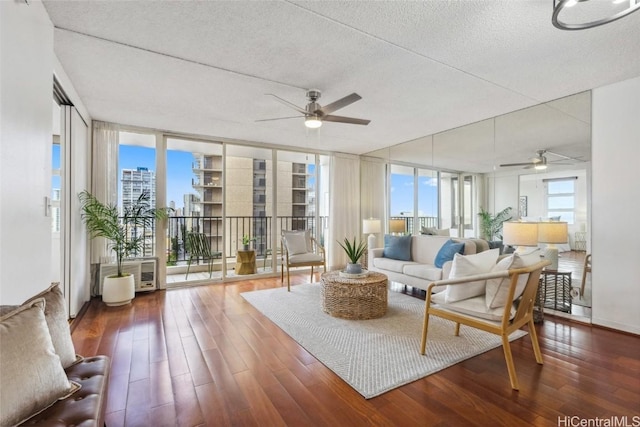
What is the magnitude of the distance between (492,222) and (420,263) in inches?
44.9

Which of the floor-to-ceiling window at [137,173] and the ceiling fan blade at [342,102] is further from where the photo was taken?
the floor-to-ceiling window at [137,173]

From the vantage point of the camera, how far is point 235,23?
208 cm

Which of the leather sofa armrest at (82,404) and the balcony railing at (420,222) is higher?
the balcony railing at (420,222)

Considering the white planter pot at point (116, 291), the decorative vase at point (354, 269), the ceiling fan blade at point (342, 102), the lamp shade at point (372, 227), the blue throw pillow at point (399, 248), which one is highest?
the ceiling fan blade at point (342, 102)

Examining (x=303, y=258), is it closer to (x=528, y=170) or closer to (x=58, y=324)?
(x=528, y=170)

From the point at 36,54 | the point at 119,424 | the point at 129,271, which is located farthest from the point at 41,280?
the point at 129,271

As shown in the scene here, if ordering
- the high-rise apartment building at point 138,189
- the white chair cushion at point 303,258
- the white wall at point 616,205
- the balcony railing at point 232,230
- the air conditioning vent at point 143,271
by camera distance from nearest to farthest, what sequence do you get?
the white wall at point 616,205 → the air conditioning vent at point 143,271 → the high-rise apartment building at point 138,189 → the white chair cushion at point 303,258 → the balcony railing at point 232,230

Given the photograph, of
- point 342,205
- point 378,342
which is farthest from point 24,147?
point 342,205

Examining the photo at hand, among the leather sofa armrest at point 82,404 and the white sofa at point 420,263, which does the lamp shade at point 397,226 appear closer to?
the white sofa at point 420,263

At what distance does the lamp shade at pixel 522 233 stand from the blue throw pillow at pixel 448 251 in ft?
1.88

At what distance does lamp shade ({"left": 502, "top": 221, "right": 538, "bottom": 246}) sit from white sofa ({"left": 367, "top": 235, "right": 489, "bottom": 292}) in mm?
608

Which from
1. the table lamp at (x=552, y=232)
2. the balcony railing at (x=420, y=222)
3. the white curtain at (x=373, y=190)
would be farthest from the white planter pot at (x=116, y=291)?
the table lamp at (x=552, y=232)

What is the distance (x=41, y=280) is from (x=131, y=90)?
2145 millimetres

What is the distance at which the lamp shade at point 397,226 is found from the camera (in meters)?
5.73
